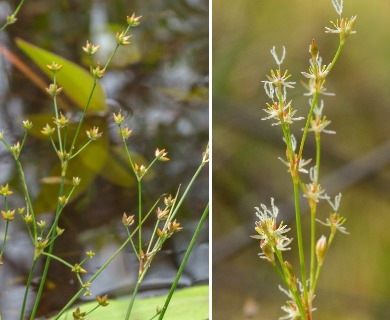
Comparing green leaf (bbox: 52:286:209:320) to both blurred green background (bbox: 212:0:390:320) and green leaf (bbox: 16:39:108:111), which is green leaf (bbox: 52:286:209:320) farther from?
green leaf (bbox: 16:39:108:111)

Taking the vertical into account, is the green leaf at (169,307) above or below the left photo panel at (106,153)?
below

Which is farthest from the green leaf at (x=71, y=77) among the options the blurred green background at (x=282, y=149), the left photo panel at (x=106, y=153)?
the blurred green background at (x=282, y=149)

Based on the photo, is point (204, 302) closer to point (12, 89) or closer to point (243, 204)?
point (243, 204)

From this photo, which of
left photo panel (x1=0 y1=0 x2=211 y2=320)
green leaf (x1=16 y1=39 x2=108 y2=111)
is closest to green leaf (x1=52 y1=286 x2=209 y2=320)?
left photo panel (x1=0 y1=0 x2=211 y2=320)

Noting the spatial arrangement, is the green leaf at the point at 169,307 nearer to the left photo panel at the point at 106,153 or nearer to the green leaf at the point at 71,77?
the left photo panel at the point at 106,153

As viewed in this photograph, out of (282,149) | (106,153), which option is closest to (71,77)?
(106,153)

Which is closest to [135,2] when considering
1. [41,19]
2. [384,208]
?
[41,19]
